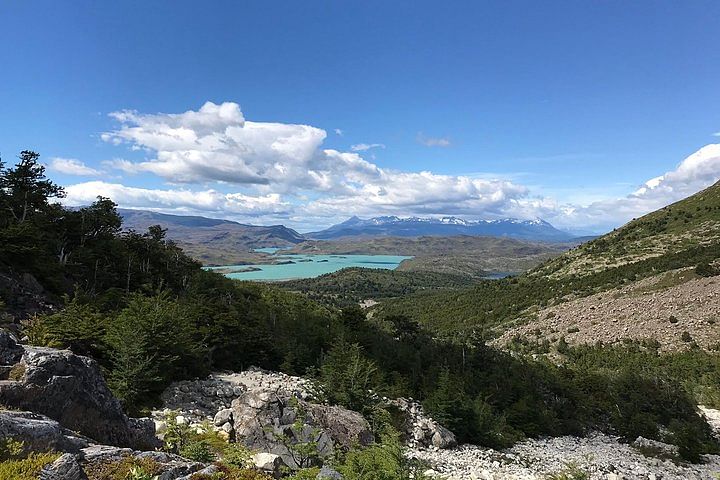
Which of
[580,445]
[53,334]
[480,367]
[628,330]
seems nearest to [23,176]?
[53,334]

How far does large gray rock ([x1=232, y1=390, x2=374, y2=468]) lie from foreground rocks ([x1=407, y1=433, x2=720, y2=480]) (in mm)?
2759

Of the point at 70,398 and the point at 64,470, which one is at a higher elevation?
the point at 64,470

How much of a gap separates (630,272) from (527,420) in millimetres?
46464

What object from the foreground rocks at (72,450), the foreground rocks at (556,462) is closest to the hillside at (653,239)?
the foreground rocks at (556,462)

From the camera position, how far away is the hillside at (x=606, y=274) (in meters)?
53.4

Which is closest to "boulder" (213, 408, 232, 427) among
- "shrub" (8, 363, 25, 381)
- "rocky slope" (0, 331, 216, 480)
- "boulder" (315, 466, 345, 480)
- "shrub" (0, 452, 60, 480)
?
"rocky slope" (0, 331, 216, 480)

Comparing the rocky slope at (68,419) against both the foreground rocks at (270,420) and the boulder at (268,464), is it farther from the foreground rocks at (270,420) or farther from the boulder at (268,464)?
the foreground rocks at (270,420)

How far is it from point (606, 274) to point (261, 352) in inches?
2307

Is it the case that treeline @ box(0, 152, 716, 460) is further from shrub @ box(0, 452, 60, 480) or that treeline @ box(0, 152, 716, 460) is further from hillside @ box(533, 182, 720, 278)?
hillside @ box(533, 182, 720, 278)

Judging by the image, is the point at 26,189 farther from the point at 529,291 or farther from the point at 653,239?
the point at 653,239

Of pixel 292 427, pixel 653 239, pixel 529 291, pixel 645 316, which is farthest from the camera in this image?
pixel 653 239

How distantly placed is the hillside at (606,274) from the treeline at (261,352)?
18787 mm

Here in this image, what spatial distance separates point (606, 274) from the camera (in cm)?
6216

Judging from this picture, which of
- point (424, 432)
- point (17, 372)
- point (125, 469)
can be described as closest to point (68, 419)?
point (17, 372)
